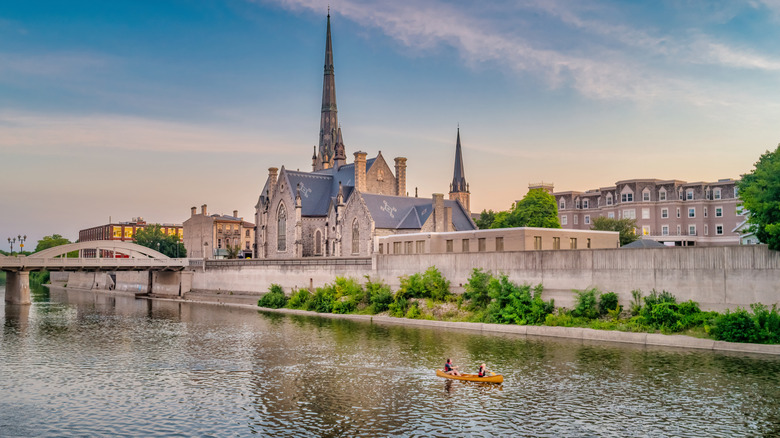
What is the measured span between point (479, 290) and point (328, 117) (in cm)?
7847

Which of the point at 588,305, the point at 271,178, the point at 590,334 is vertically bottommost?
the point at 590,334

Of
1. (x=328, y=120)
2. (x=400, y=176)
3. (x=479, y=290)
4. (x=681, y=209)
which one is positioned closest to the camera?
(x=479, y=290)

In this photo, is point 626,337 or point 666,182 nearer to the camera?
point 626,337

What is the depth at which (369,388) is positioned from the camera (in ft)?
94.9

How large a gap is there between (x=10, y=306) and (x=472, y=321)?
55.3m

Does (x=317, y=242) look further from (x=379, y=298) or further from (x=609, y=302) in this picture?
(x=609, y=302)

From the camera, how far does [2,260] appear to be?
7300cm

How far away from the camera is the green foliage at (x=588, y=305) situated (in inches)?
1745

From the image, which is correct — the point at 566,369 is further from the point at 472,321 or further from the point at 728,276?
the point at 472,321

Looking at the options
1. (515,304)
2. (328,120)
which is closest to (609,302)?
(515,304)

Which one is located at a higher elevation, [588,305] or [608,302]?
[608,302]

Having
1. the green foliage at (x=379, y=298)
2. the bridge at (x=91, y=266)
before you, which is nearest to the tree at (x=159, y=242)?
the bridge at (x=91, y=266)

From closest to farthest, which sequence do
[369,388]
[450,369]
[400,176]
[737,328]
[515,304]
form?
[369,388]
[450,369]
[737,328]
[515,304]
[400,176]

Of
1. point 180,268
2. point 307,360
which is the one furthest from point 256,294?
point 307,360
